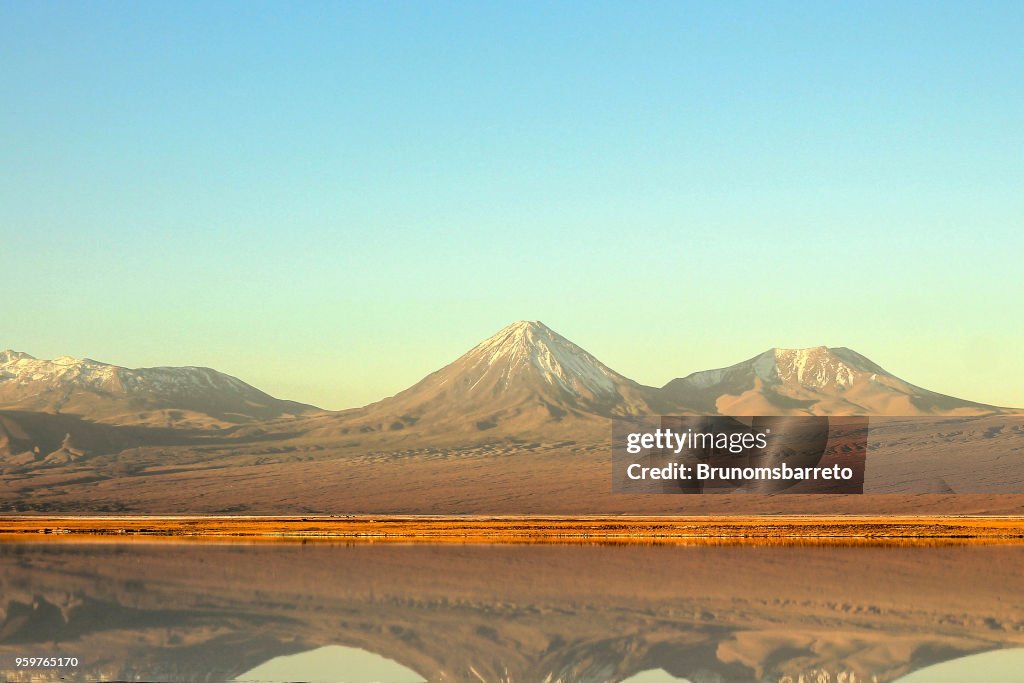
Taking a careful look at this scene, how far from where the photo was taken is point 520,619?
30.0m

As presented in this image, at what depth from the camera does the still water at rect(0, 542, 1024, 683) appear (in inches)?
944

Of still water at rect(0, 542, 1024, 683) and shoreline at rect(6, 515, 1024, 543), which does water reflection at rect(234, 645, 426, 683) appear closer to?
still water at rect(0, 542, 1024, 683)

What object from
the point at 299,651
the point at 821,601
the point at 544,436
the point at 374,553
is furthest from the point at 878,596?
the point at 544,436

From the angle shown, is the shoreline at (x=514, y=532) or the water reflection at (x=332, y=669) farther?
the shoreline at (x=514, y=532)

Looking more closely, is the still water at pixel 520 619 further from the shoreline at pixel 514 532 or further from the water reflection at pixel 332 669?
the shoreline at pixel 514 532

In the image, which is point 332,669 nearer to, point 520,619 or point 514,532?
point 520,619

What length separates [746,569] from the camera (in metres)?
42.3

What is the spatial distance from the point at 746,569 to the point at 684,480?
3549 inches

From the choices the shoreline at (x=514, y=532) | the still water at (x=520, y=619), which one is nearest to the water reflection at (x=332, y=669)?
the still water at (x=520, y=619)

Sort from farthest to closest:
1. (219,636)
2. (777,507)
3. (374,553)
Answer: (777,507)
(374,553)
(219,636)

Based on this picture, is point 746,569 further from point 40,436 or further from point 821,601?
point 40,436

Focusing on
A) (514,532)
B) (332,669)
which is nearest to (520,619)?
(332,669)

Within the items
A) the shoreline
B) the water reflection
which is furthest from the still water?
the shoreline

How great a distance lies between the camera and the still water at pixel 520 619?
24.0m
